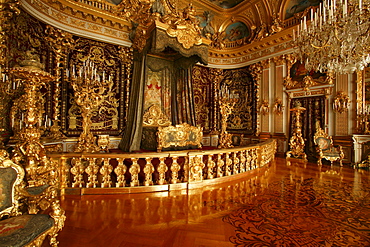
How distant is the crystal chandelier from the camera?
3.71 m

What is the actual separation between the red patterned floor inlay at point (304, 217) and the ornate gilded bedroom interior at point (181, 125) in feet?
0.07

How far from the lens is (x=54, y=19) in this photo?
531cm

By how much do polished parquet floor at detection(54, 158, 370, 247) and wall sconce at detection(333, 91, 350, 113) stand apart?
3751mm

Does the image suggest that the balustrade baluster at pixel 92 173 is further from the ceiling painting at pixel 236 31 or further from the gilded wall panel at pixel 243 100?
the ceiling painting at pixel 236 31

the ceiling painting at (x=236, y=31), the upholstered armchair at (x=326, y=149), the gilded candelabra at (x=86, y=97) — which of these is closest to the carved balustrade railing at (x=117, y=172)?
the gilded candelabra at (x=86, y=97)

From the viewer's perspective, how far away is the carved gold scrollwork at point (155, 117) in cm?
665

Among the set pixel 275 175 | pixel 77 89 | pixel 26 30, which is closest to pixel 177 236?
pixel 275 175

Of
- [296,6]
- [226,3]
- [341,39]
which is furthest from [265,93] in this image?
[226,3]

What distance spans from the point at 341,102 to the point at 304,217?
19.3 feet

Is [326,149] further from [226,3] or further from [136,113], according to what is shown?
[226,3]

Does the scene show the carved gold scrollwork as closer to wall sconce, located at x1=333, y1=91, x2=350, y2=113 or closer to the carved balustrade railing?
the carved balustrade railing

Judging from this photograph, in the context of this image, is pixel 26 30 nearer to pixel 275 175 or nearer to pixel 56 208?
pixel 56 208

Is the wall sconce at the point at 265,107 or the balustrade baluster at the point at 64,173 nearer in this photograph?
the balustrade baluster at the point at 64,173

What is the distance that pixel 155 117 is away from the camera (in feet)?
22.2
